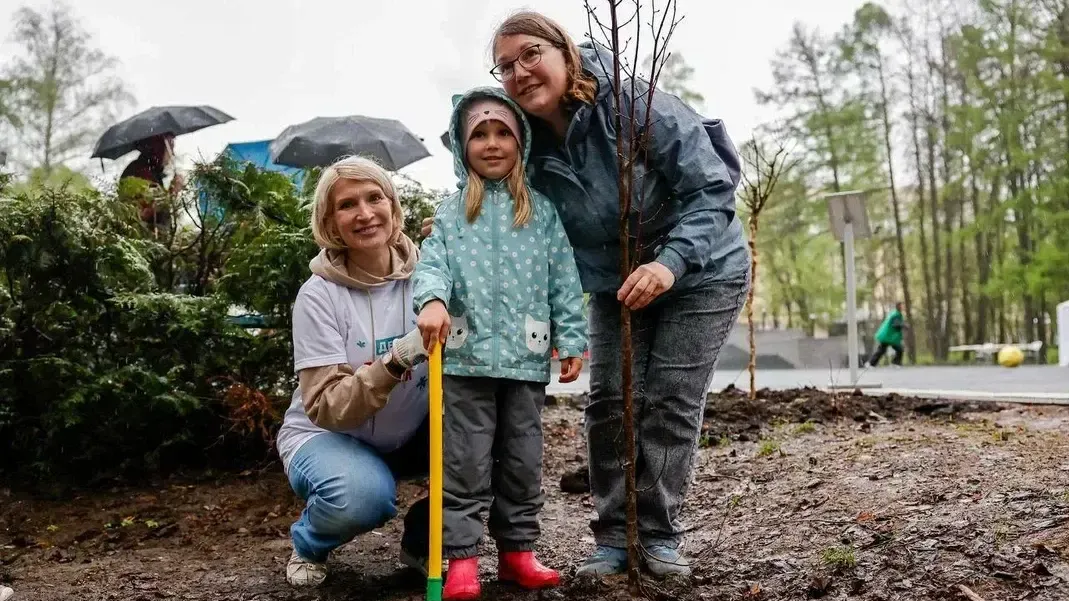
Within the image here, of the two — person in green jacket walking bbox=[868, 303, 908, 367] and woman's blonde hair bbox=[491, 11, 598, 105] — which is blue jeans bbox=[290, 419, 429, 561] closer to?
woman's blonde hair bbox=[491, 11, 598, 105]

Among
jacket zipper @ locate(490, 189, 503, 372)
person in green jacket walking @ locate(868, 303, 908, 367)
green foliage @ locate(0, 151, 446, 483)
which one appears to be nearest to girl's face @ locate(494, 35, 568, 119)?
jacket zipper @ locate(490, 189, 503, 372)

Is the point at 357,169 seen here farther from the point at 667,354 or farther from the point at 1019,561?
the point at 1019,561

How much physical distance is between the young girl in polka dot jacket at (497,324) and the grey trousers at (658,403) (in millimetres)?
236

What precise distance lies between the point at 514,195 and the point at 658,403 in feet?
2.46

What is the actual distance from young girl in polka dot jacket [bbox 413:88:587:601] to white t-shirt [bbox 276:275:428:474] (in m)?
0.34

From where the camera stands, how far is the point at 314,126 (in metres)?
7.82

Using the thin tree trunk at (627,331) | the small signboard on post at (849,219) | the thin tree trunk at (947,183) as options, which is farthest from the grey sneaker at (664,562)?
the thin tree trunk at (947,183)

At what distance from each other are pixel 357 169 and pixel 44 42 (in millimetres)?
24363

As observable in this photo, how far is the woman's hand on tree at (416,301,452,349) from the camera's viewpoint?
98.0 inches

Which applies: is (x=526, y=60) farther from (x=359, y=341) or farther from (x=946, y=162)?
(x=946, y=162)

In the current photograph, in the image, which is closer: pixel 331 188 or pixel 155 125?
pixel 331 188

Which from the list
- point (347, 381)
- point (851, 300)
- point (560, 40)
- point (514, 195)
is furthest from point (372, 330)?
point (851, 300)

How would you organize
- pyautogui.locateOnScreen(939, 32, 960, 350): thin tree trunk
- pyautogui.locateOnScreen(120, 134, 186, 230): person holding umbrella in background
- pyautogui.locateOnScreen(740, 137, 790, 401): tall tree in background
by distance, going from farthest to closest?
pyautogui.locateOnScreen(939, 32, 960, 350): thin tree trunk → pyautogui.locateOnScreen(740, 137, 790, 401): tall tree in background → pyautogui.locateOnScreen(120, 134, 186, 230): person holding umbrella in background

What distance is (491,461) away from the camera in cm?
277
